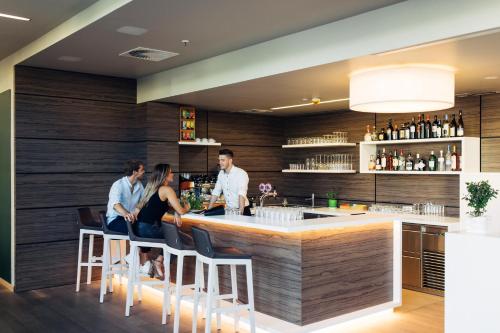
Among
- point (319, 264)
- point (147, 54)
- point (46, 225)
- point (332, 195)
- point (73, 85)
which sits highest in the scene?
point (147, 54)

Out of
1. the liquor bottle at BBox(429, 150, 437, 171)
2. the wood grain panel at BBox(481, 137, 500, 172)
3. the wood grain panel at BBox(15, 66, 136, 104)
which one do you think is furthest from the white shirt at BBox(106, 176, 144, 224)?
the wood grain panel at BBox(481, 137, 500, 172)

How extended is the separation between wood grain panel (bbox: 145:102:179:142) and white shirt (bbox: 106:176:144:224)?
0.86m

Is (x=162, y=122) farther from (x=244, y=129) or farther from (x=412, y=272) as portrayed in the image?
(x=412, y=272)

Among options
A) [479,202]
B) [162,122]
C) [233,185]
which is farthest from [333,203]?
[479,202]

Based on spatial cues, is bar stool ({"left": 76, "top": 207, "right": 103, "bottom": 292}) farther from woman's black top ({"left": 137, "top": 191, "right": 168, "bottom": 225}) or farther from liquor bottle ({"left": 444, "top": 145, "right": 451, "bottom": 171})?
liquor bottle ({"left": 444, "top": 145, "right": 451, "bottom": 171})

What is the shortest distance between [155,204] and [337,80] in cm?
218

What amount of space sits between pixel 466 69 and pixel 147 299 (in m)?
3.92

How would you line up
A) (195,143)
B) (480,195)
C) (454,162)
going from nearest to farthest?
(480,195), (454,162), (195,143)

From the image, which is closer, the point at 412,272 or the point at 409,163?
the point at 412,272

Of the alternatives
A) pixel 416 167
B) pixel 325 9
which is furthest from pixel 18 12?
Result: pixel 416 167

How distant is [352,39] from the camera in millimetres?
3941

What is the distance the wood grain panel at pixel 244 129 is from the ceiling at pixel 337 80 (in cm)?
43

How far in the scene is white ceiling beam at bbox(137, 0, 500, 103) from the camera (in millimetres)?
3268

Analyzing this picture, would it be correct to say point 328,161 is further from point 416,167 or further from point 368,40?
point 368,40
